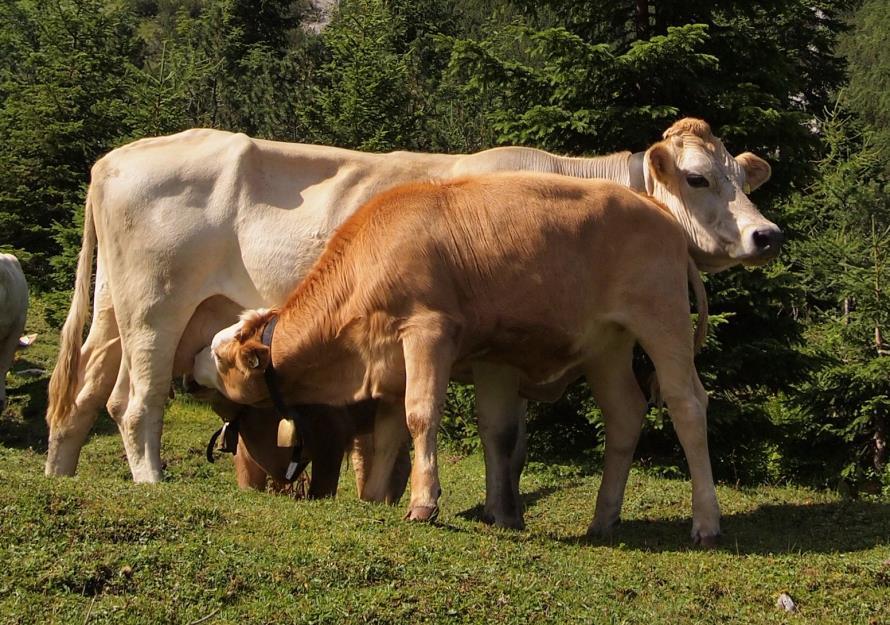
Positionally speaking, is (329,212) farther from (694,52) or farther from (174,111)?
(174,111)

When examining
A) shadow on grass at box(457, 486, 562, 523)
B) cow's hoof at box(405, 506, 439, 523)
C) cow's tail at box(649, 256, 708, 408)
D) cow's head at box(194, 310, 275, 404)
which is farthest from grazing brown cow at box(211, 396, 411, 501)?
cow's tail at box(649, 256, 708, 408)

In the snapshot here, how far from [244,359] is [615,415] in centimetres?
305

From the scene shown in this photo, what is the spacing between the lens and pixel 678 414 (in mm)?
8430

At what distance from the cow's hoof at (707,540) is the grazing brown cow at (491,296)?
0.05 ft

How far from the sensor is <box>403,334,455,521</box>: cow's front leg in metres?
7.41

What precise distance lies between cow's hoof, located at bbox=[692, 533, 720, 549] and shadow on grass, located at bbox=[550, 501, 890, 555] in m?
0.05

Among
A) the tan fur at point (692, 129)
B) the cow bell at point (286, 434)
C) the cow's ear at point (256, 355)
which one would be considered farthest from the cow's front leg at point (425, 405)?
the tan fur at point (692, 129)

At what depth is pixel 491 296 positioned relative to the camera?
317 inches

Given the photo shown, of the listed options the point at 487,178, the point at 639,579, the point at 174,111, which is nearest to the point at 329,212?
the point at 487,178

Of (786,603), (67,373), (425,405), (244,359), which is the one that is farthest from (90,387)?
(786,603)

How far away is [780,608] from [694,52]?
8058 millimetres

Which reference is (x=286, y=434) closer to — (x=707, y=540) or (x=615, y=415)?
(x=615, y=415)

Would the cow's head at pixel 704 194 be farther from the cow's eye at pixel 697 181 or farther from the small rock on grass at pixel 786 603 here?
the small rock on grass at pixel 786 603

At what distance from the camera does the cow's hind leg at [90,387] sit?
1018cm
